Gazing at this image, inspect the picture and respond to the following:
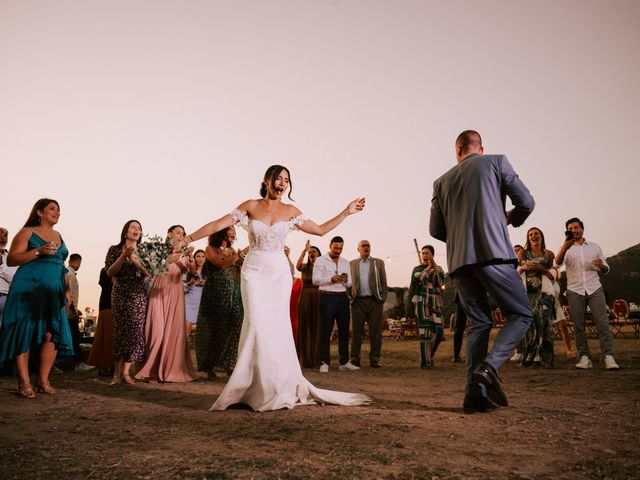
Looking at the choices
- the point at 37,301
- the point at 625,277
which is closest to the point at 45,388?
the point at 37,301

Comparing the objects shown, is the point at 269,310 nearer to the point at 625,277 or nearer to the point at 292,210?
the point at 292,210

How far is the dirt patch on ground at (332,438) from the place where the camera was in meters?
2.43

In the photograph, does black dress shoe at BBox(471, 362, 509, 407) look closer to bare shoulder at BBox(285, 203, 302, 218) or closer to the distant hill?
bare shoulder at BBox(285, 203, 302, 218)

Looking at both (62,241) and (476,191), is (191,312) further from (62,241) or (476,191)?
(476,191)

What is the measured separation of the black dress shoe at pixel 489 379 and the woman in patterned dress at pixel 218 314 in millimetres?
4536

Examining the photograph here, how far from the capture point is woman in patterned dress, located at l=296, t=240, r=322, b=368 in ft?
31.4

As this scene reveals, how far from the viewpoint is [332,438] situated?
309cm

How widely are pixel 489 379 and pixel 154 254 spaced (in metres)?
4.71

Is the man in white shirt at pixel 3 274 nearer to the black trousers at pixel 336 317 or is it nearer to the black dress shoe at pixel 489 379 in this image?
the black trousers at pixel 336 317

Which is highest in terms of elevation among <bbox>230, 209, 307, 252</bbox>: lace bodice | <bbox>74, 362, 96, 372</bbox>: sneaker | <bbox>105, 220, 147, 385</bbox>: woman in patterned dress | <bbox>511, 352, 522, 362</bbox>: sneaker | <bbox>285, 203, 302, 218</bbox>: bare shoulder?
<bbox>285, 203, 302, 218</bbox>: bare shoulder

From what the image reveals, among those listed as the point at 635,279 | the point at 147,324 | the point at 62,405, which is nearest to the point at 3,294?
the point at 147,324

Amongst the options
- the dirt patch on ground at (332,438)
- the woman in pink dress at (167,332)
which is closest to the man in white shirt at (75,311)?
the woman in pink dress at (167,332)

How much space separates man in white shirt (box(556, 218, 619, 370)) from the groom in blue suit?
4.40 meters

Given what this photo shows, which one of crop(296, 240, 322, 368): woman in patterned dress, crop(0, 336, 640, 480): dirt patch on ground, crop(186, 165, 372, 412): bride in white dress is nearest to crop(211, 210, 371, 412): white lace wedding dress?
crop(186, 165, 372, 412): bride in white dress
